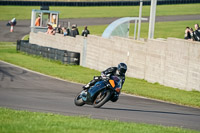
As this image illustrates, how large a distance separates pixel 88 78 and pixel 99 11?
126ft

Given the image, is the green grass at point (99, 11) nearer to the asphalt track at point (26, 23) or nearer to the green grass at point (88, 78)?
the asphalt track at point (26, 23)

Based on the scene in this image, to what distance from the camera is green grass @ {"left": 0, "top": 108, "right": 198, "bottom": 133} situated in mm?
9375

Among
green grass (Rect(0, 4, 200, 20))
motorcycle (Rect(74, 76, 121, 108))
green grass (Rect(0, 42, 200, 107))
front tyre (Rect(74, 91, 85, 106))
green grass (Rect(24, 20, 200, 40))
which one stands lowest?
green grass (Rect(0, 42, 200, 107))

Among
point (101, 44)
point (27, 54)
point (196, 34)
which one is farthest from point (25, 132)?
point (27, 54)

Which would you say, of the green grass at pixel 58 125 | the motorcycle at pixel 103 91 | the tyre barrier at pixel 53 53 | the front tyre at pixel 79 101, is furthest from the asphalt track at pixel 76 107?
the tyre barrier at pixel 53 53

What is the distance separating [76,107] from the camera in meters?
14.4

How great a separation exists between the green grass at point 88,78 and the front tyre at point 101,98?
4.69 m

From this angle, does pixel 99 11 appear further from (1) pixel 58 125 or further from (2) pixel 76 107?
(1) pixel 58 125

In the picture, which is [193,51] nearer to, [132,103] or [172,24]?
[132,103]

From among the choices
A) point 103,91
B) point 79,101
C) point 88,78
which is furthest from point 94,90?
point 88,78

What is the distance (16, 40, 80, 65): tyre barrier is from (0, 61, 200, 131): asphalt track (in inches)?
303

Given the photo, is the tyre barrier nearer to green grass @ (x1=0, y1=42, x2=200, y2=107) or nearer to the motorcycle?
green grass @ (x1=0, y1=42, x2=200, y2=107)

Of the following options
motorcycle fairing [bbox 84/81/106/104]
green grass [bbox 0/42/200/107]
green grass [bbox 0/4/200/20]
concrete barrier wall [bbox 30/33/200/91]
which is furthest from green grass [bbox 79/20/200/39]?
motorcycle fairing [bbox 84/81/106/104]

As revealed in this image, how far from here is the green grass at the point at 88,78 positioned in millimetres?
18641
